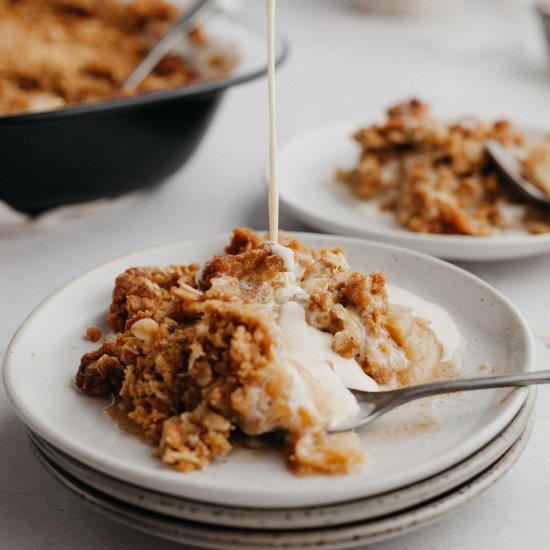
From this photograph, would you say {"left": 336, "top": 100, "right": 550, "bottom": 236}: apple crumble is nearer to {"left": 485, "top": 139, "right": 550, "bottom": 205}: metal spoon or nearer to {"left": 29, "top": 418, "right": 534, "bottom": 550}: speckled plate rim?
{"left": 485, "top": 139, "right": 550, "bottom": 205}: metal spoon

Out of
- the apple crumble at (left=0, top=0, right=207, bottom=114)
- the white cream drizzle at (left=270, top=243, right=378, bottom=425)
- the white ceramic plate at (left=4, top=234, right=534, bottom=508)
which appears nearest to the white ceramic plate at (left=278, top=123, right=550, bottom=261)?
the white ceramic plate at (left=4, top=234, right=534, bottom=508)

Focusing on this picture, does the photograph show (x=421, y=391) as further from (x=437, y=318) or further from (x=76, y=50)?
(x=76, y=50)

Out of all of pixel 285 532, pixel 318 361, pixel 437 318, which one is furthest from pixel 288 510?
pixel 437 318

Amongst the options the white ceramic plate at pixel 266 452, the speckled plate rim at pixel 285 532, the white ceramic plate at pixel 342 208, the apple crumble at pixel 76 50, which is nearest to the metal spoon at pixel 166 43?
the apple crumble at pixel 76 50

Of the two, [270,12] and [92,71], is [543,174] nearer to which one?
[270,12]

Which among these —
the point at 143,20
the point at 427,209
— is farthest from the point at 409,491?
the point at 143,20

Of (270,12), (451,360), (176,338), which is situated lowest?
(451,360)
